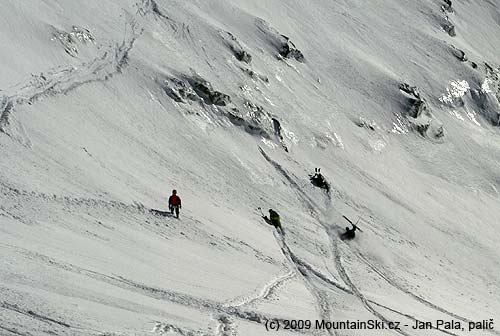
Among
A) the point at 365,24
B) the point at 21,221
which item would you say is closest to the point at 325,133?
the point at 365,24

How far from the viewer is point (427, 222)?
4041 centimetres

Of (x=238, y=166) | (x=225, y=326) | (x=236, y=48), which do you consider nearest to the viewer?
(x=225, y=326)

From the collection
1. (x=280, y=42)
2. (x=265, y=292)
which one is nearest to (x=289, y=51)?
(x=280, y=42)

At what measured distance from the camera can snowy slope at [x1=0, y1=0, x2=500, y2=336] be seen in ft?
68.6

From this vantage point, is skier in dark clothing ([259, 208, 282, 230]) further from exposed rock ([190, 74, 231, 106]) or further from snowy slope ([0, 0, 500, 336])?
exposed rock ([190, 74, 231, 106])

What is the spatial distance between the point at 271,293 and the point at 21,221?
8128 millimetres

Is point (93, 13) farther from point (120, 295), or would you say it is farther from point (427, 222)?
→ point (120, 295)

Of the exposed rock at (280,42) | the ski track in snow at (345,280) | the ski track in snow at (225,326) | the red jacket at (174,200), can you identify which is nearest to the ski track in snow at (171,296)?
the ski track in snow at (225,326)

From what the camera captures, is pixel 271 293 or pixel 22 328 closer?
pixel 22 328

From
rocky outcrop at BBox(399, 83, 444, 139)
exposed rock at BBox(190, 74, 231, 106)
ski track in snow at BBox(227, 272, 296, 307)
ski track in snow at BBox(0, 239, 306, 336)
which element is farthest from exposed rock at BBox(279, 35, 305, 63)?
ski track in snow at BBox(0, 239, 306, 336)

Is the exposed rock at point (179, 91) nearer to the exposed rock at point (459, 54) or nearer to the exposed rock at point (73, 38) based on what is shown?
the exposed rock at point (73, 38)

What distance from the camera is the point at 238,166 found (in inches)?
1446

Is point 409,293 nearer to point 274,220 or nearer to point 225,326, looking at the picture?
point 274,220

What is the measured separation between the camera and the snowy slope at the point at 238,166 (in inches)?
823
